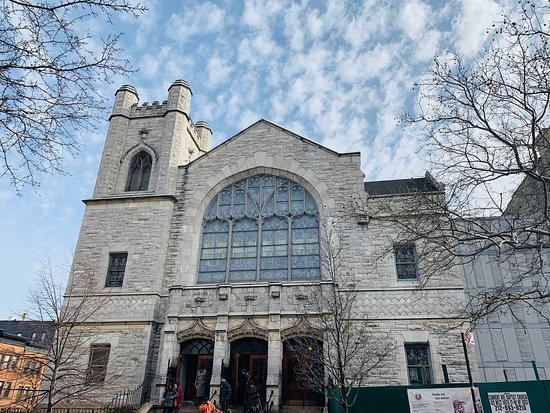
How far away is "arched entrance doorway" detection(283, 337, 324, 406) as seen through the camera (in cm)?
Result: 1435

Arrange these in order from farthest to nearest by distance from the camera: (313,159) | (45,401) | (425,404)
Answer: (313,159)
(45,401)
(425,404)

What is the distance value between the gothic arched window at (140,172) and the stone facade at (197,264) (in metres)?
0.32

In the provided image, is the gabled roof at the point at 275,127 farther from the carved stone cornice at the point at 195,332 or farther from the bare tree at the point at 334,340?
the carved stone cornice at the point at 195,332

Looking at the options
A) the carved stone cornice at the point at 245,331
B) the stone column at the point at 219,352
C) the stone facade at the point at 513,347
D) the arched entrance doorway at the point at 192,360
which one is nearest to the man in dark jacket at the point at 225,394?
the stone column at the point at 219,352

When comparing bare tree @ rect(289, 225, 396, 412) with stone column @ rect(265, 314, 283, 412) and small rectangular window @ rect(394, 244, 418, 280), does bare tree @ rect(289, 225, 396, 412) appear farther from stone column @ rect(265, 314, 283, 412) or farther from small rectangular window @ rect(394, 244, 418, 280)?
small rectangular window @ rect(394, 244, 418, 280)

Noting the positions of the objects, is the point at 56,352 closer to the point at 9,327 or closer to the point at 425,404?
the point at 425,404

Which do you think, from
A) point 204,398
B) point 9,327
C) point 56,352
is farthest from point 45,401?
point 9,327

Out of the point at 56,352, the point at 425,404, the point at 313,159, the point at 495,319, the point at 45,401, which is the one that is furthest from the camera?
the point at 313,159

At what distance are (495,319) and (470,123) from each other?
11.8m

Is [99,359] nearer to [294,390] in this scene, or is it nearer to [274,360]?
[274,360]

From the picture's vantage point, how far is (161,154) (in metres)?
21.0

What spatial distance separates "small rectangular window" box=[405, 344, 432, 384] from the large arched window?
4.60 metres

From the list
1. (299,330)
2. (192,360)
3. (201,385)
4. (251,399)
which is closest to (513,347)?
(299,330)

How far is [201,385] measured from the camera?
15.3 m
